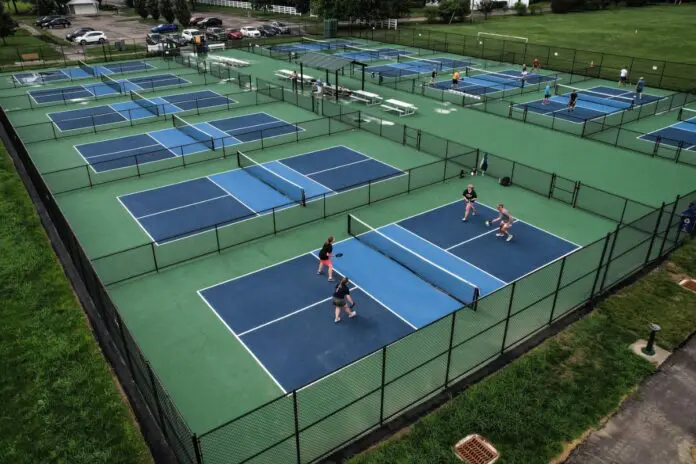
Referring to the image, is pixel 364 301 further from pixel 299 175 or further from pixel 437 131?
pixel 437 131

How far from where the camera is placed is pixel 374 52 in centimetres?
6072

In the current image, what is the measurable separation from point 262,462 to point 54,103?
38114 mm

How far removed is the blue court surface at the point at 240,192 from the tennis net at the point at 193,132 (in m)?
3.89

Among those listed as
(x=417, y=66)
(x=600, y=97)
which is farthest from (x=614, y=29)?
(x=600, y=97)

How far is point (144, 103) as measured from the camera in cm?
3934

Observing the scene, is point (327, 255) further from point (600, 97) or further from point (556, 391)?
point (600, 97)

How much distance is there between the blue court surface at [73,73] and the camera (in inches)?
1864

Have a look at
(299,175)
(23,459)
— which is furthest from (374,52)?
(23,459)

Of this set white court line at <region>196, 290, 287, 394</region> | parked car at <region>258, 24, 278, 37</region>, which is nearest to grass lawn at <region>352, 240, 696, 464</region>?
white court line at <region>196, 290, 287, 394</region>

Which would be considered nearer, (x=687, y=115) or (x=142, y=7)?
(x=687, y=115)

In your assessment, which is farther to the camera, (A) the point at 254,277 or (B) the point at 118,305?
(A) the point at 254,277

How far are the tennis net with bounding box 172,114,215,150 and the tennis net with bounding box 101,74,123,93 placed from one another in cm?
1133

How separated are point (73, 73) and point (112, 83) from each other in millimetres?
7878

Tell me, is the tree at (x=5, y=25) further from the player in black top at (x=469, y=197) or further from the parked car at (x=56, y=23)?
the player in black top at (x=469, y=197)
